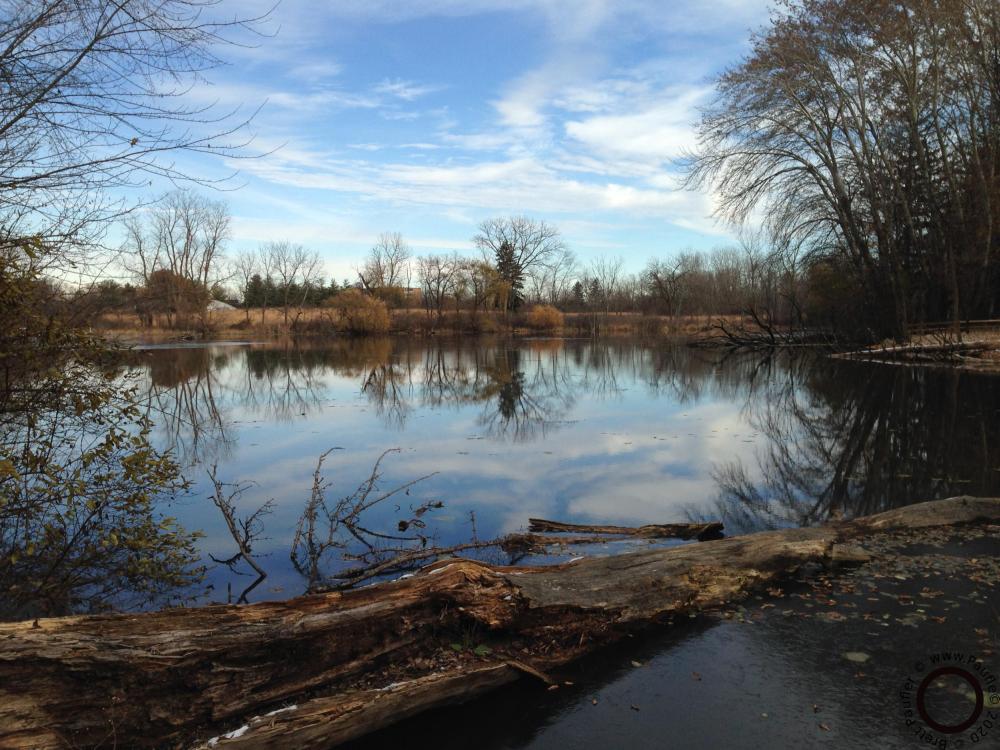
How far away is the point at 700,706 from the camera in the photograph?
368 cm

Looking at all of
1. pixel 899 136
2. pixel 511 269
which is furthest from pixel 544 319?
pixel 899 136

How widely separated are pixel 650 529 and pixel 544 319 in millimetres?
64197

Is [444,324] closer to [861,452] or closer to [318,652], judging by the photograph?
[861,452]

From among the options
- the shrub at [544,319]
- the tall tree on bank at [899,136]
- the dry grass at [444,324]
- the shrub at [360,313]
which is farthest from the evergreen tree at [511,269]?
the tall tree on bank at [899,136]

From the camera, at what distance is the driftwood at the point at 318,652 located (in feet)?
9.56

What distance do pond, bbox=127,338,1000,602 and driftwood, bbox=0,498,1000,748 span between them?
5.58 ft

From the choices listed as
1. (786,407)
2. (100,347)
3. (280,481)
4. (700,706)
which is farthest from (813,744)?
(786,407)

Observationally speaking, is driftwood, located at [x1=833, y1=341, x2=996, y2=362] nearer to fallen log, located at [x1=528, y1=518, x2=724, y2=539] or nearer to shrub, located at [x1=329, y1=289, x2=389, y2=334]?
fallen log, located at [x1=528, y1=518, x2=724, y2=539]

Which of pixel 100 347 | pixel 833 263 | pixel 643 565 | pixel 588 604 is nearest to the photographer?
pixel 588 604

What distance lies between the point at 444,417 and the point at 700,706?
1194 cm

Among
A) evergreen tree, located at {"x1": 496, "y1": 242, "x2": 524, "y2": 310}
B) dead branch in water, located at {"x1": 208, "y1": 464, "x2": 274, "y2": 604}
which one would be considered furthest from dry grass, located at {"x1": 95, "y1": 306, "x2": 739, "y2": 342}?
dead branch in water, located at {"x1": 208, "y1": 464, "x2": 274, "y2": 604}

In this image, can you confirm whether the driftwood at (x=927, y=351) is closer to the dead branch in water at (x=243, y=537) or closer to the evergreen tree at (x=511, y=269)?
the dead branch in water at (x=243, y=537)

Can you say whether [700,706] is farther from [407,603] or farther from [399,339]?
[399,339]

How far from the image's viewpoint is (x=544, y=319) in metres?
70.4
